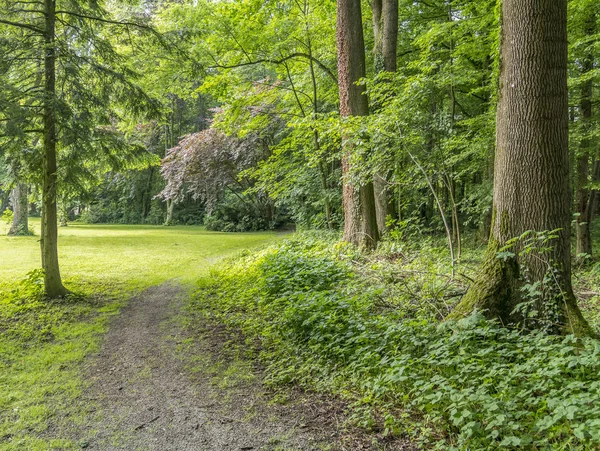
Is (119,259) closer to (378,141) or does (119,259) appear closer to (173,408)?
(378,141)

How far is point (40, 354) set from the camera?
4770 millimetres

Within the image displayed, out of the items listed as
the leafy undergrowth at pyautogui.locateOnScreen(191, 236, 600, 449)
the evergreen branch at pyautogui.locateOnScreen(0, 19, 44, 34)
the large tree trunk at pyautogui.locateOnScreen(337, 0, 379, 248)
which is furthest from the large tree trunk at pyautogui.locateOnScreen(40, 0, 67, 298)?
the large tree trunk at pyautogui.locateOnScreen(337, 0, 379, 248)

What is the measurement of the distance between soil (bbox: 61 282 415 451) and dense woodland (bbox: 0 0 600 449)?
1.45 feet

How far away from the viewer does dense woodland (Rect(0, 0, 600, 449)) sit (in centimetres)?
346

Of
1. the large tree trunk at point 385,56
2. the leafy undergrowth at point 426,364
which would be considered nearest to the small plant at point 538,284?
the leafy undergrowth at point 426,364

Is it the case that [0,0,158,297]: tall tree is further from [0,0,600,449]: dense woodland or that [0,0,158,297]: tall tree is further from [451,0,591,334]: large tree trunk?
[451,0,591,334]: large tree trunk

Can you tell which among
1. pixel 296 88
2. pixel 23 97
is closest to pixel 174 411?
pixel 23 97

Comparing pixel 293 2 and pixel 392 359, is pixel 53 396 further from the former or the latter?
pixel 293 2

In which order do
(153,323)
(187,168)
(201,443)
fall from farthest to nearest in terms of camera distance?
(187,168), (153,323), (201,443)

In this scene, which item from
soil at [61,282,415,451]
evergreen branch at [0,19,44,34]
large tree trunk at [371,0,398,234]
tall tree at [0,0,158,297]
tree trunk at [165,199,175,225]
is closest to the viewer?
soil at [61,282,415,451]

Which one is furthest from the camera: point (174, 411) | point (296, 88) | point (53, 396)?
point (296, 88)

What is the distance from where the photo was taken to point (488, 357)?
303 centimetres

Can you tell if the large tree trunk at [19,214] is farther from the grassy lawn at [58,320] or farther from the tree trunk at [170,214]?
the tree trunk at [170,214]

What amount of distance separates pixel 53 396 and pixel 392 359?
315cm
